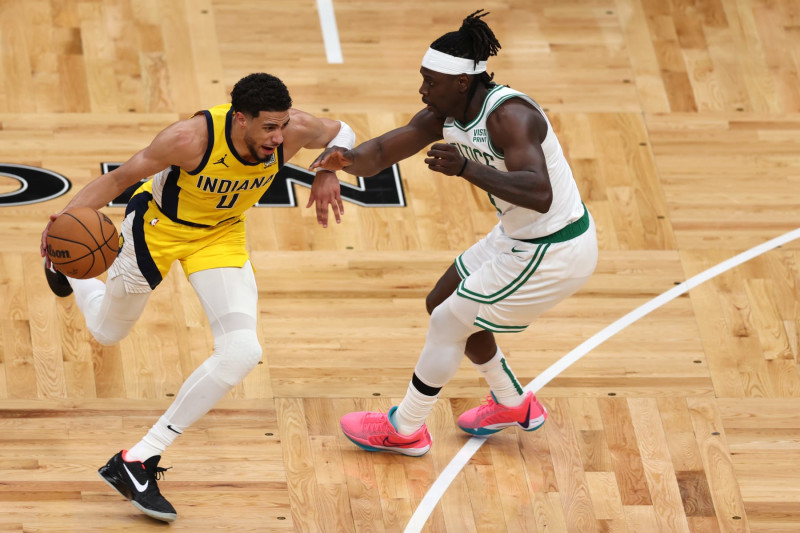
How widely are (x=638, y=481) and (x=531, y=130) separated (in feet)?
6.37

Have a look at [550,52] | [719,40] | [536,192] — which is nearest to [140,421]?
[536,192]

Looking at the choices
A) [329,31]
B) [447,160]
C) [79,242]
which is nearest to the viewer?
[447,160]

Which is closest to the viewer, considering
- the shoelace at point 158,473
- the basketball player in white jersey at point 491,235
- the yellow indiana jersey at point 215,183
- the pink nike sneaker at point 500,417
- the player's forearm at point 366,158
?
the basketball player in white jersey at point 491,235

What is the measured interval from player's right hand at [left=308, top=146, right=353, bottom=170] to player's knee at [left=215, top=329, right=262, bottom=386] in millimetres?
864

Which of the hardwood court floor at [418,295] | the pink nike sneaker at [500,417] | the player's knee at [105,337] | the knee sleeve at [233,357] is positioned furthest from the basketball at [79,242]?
the pink nike sneaker at [500,417]

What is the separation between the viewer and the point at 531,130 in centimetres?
568

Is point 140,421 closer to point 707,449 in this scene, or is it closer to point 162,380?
point 162,380

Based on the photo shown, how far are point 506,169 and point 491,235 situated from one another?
0.61 metres

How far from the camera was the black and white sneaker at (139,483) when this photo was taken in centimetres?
587

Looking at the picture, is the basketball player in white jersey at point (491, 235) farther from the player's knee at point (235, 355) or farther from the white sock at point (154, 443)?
the white sock at point (154, 443)

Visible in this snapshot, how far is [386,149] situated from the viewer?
6.34 metres

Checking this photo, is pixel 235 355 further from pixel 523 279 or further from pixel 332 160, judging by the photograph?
pixel 523 279

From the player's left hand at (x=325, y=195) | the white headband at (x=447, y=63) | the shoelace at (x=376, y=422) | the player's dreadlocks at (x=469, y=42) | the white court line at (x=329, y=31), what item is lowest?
the white court line at (x=329, y=31)

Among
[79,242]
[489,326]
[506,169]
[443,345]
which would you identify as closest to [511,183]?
[506,169]
